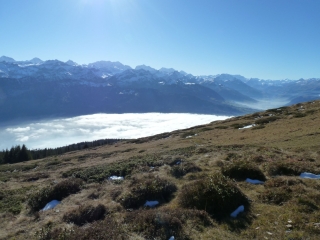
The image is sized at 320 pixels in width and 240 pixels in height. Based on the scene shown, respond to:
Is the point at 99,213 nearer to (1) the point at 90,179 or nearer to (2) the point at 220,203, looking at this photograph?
(2) the point at 220,203

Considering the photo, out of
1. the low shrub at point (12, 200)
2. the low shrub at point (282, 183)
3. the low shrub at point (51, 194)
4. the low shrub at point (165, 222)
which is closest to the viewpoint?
the low shrub at point (165, 222)

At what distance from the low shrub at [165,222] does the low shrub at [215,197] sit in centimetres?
89

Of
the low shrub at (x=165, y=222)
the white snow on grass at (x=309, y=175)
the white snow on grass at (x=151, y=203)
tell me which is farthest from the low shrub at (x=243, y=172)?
the low shrub at (x=165, y=222)

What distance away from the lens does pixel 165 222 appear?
980 cm

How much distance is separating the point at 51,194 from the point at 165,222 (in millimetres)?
11709

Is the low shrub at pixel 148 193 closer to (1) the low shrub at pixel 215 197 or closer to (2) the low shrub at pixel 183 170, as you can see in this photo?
(1) the low shrub at pixel 215 197

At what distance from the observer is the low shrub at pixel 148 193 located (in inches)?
543

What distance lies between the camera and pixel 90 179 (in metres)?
22.2

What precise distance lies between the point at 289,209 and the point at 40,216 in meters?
14.6

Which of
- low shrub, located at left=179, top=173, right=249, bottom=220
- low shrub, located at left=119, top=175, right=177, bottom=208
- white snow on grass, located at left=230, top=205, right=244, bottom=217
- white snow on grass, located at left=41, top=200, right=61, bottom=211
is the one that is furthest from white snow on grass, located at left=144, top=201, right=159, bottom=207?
white snow on grass, located at left=41, top=200, right=61, bottom=211

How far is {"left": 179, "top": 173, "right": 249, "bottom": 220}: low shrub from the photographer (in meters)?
11.4

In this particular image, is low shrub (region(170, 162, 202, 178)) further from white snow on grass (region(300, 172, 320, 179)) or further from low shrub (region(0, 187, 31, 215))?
low shrub (region(0, 187, 31, 215))

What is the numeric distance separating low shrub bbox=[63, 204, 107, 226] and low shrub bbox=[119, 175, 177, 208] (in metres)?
1.49

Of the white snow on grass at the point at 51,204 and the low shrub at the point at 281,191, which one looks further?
the white snow on grass at the point at 51,204
